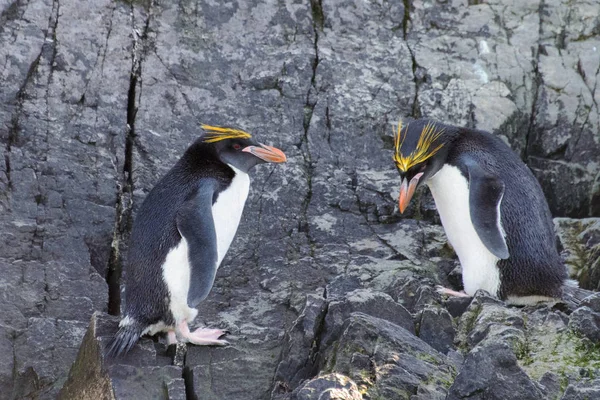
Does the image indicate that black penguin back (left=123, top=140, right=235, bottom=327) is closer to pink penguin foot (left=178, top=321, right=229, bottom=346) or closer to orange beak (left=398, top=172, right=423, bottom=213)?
pink penguin foot (left=178, top=321, right=229, bottom=346)

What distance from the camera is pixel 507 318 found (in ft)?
16.3

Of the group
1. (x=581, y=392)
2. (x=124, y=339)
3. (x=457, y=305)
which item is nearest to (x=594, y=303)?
(x=457, y=305)

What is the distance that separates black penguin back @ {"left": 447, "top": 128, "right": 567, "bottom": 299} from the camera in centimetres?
573

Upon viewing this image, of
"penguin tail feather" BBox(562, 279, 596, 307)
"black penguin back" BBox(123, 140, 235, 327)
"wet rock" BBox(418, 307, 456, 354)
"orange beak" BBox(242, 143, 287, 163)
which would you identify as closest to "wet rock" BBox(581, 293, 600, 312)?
"penguin tail feather" BBox(562, 279, 596, 307)

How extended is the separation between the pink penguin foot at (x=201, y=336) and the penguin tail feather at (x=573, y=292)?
1.88 meters

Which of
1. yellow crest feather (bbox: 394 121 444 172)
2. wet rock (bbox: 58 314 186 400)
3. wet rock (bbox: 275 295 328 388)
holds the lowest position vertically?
wet rock (bbox: 58 314 186 400)

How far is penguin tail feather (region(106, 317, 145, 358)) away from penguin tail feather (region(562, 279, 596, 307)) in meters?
2.30

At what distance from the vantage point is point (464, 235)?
228 inches

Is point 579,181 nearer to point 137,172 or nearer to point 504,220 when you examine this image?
point 504,220

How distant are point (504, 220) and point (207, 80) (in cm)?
232

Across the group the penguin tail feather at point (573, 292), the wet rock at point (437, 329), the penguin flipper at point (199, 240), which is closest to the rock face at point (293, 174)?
the wet rock at point (437, 329)

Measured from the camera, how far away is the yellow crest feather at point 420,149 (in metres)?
5.79

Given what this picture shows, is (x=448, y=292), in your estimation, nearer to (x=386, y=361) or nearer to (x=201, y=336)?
(x=386, y=361)

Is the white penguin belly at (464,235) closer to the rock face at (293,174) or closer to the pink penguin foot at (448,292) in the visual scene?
the pink penguin foot at (448,292)
